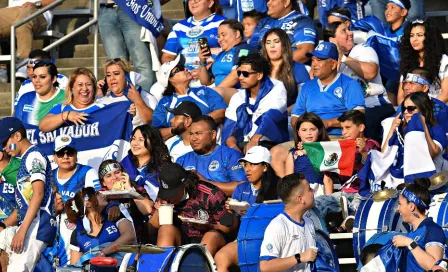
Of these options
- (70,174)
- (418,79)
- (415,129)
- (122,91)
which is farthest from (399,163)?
(122,91)

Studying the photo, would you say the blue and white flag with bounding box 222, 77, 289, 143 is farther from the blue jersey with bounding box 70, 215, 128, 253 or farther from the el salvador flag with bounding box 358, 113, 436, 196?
the blue jersey with bounding box 70, 215, 128, 253

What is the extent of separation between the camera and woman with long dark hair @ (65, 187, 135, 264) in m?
12.4

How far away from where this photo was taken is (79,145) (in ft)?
48.1

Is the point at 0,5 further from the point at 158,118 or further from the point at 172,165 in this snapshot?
the point at 172,165

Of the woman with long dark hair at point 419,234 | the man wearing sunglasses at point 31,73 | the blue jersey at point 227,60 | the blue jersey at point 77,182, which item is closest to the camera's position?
the woman with long dark hair at point 419,234

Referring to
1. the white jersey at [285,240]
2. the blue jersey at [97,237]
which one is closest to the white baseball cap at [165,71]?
the blue jersey at [97,237]

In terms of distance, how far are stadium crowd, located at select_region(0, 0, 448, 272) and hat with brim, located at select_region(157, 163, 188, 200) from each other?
0.01 m

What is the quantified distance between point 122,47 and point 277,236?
621cm

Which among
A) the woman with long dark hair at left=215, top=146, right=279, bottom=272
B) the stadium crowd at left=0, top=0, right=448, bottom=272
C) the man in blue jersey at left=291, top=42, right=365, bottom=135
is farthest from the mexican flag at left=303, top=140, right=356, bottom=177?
the man in blue jersey at left=291, top=42, right=365, bottom=135

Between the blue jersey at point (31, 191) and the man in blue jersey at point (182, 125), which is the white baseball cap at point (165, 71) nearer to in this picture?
the man in blue jersey at point (182, 125)

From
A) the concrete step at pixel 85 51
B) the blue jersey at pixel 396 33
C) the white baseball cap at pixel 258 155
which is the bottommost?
the white baseball cap at pixel 258 155

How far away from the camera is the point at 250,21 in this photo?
1634cm

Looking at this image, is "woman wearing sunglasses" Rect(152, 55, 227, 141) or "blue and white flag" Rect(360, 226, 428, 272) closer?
"blue and white flag" Rect(360, 226, 428, 272)

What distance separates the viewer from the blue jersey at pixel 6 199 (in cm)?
1367
